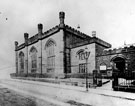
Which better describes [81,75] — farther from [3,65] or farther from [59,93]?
[3,65]

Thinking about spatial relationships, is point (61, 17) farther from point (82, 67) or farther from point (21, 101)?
point (21, 101)

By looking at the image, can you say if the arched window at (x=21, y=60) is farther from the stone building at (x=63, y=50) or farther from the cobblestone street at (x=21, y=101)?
the cobblestone street at (x=21, y=101)

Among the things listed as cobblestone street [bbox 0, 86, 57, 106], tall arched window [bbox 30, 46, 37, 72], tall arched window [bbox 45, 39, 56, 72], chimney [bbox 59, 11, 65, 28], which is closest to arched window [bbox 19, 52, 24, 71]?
tall arched window [bbox 30, 46, 37, 72]

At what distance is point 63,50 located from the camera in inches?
1046

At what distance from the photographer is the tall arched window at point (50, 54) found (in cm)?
2928

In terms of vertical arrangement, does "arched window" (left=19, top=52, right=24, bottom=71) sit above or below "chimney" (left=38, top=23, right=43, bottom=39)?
below

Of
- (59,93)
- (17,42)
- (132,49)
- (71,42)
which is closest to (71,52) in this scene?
(71,42)

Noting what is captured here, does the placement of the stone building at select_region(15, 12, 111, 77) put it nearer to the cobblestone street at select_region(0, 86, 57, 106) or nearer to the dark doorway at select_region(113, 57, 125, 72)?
the dark doorway at select_region(113, 57, 125, 72)

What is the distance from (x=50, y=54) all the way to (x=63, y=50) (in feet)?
15.3

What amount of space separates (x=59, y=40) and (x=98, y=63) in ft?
29.6

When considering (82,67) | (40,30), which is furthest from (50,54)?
(82,67)

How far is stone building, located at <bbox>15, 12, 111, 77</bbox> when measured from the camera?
83.3 ft

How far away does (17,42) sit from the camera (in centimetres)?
4609

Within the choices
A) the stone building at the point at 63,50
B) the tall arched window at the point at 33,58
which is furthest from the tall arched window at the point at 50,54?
the tall arched window at the point at 33,58
